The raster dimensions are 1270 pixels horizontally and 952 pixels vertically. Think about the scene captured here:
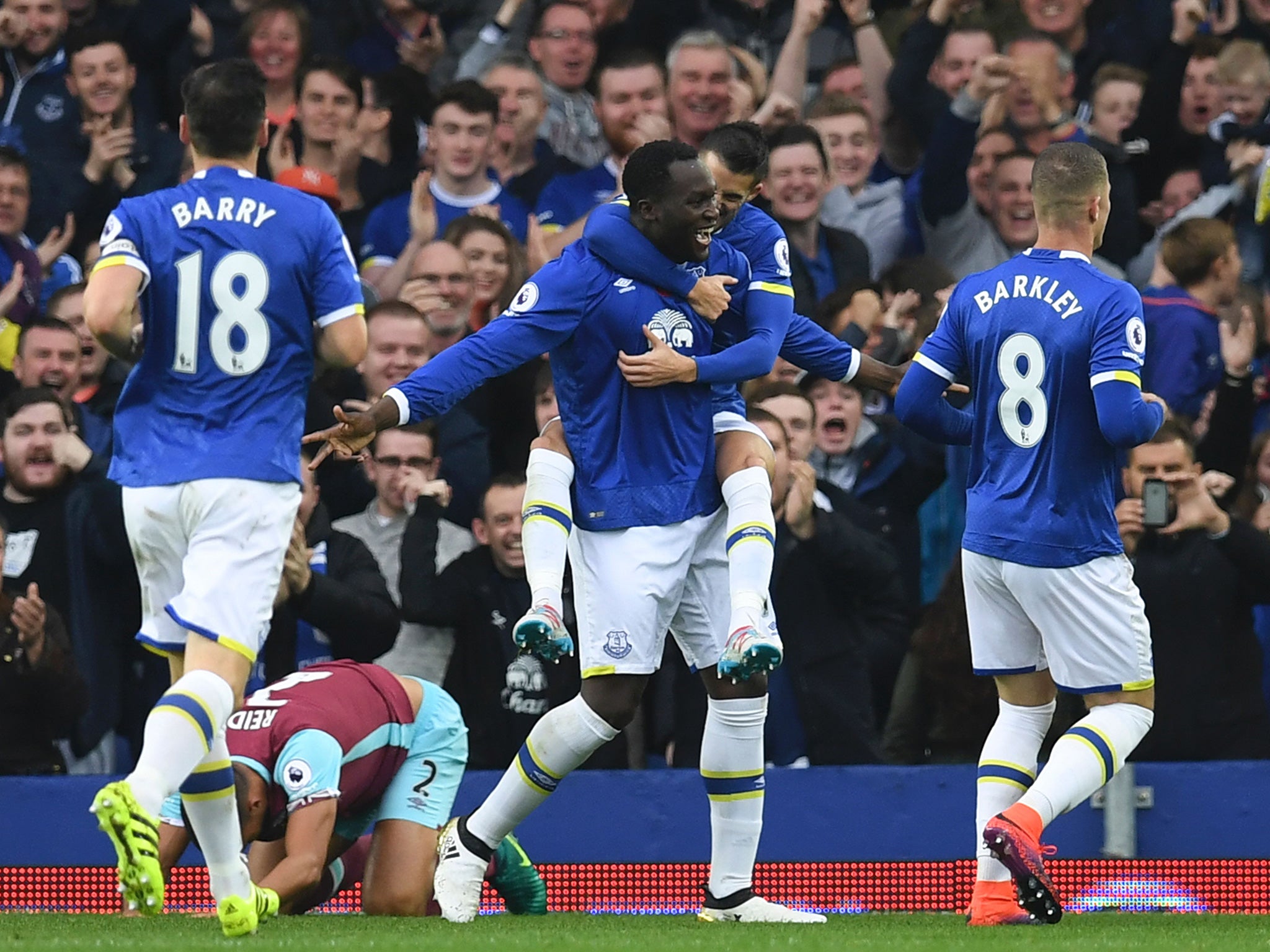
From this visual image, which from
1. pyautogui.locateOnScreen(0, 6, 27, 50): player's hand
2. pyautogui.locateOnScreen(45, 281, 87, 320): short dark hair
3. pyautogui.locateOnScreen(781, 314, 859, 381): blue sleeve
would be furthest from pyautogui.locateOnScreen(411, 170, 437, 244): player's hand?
pyautogui.locateOnScreen(781, 314, 859, 381): blue sleeve

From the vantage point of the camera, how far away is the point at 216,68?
6613 millimetres

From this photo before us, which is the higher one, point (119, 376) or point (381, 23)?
point (381, 23)

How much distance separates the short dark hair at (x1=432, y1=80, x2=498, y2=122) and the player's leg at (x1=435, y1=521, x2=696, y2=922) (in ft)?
16.4

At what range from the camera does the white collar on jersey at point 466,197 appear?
12047 mm

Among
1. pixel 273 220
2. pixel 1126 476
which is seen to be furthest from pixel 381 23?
pixel 273 220

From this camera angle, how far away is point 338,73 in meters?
12.2

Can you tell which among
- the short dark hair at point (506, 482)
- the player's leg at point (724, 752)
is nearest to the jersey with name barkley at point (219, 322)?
the player's leg at point (724, 752)

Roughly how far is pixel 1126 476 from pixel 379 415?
3878 mm

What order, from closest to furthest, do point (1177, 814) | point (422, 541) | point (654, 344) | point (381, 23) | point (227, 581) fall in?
1. point (227, 581)
2. point (654, 344)
3. point (1177, 814)
4. point (422, 541)
5. point (381, 23)

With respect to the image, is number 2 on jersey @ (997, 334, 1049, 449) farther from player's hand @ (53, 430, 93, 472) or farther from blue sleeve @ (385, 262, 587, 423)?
player's hand @ (53, 430, 93, 472)

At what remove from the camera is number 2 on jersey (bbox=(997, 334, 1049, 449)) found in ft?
23.4

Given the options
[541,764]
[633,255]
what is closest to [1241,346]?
[633,255]

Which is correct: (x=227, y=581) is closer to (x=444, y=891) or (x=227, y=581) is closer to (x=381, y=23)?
(x=444, y=891)

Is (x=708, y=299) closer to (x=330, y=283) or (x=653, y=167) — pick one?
(x=653, y=167)
